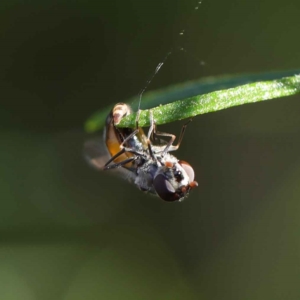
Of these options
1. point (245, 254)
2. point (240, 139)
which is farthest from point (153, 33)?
point (245, 254)

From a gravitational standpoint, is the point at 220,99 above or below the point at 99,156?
below

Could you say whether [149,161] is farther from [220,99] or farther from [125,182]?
[125,182]

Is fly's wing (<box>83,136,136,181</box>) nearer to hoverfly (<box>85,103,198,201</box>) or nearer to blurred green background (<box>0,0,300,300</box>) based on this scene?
hoverfly (<box>85,103,198,201</box>)

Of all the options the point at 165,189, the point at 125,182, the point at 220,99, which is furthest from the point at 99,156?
the point at 125,182

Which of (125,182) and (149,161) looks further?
(125,182)

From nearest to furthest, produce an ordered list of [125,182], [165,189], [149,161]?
[165,189], [149,161], [125,182]

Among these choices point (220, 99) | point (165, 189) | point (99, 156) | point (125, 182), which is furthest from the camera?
point (125, 182)

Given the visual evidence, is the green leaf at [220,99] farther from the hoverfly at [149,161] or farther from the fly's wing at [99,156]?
the fly's wing at [99,156]
